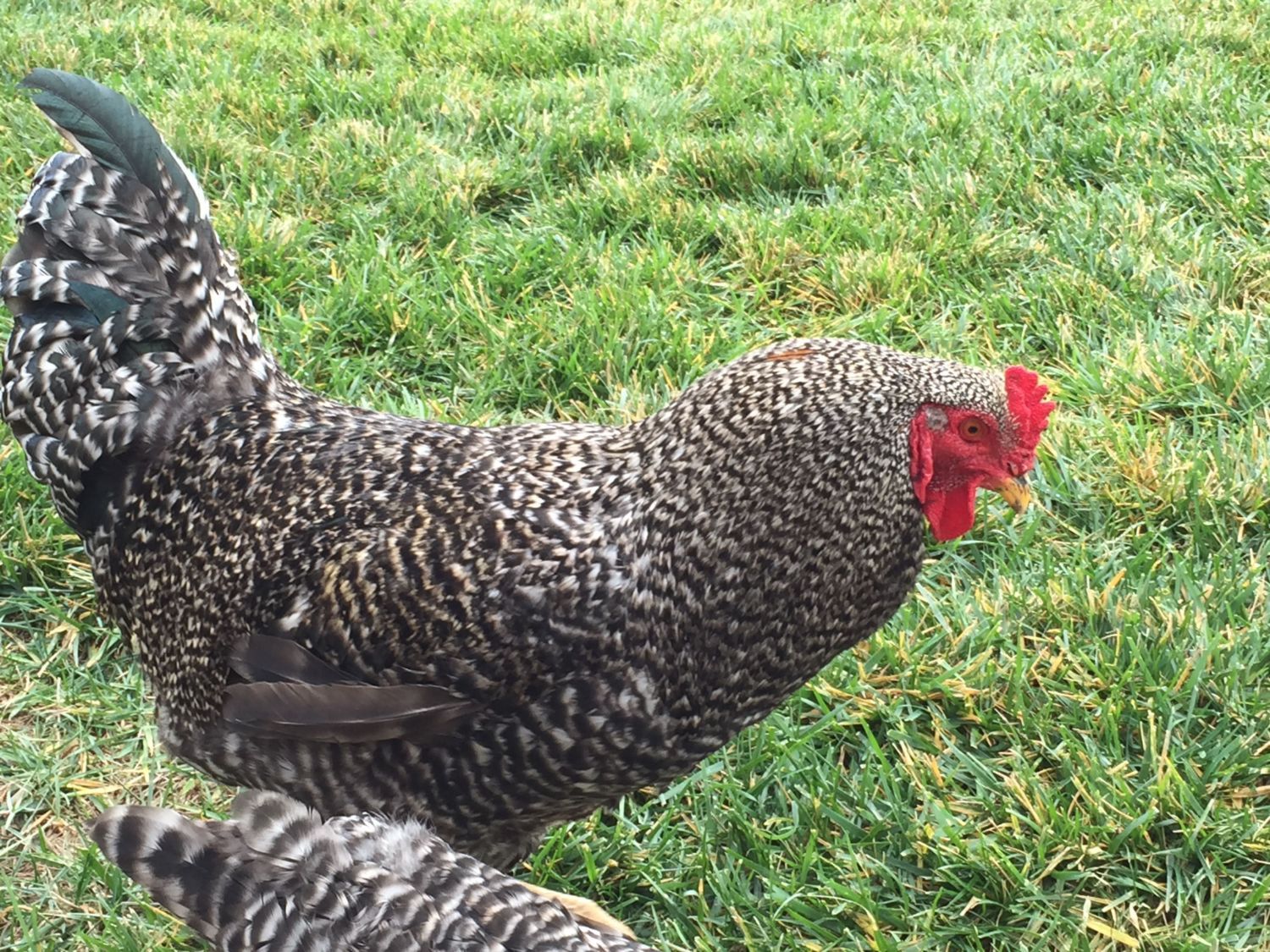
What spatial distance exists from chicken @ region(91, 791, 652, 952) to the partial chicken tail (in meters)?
1.03

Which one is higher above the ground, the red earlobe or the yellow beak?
the red earlobe

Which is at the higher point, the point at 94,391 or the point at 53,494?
the point at 94,391

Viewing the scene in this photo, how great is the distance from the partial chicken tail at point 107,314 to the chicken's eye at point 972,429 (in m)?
1.71

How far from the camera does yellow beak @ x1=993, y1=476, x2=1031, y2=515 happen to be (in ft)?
8.16

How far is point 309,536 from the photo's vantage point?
8.20ft

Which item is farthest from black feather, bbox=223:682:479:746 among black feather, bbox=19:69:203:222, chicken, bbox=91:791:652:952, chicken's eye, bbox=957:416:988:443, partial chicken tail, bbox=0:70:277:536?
black feather, bbox=19:69:203:222

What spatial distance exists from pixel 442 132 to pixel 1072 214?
3.01 metres

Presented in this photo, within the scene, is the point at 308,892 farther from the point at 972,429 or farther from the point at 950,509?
the point at 972,429

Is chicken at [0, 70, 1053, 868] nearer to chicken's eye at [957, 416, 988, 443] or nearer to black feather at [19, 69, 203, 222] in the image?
chicken's eye at [957, 416, 988, 443]

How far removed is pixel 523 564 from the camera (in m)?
2.37

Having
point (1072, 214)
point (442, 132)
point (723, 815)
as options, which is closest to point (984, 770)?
point (723, 815)

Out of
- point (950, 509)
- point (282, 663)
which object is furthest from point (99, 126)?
point (950, 509)

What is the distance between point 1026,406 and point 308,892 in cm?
177

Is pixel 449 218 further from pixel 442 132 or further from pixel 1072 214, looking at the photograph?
pixel 1072 214
